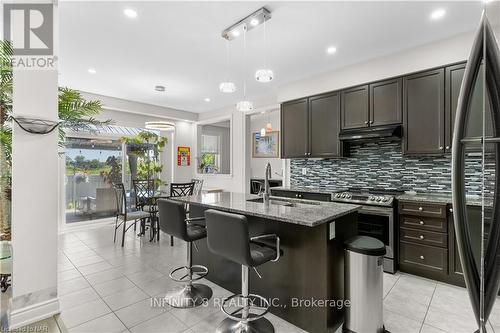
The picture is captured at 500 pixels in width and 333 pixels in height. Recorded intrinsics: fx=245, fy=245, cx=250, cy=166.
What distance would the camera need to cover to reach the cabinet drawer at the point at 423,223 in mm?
2906

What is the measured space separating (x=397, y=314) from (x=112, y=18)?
4215 millimetres

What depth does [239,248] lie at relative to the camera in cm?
173

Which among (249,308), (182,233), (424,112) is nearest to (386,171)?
(424,112)

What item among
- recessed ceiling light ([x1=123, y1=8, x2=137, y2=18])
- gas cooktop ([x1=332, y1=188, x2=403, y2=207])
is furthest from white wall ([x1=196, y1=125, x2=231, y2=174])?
recessed ceiling light ([x1=123, y1=8, x2=137, y2=18])

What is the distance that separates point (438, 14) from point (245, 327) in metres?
3.67

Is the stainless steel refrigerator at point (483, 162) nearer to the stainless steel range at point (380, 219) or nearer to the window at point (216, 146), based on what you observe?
the stainless steel range at point (380, 219)

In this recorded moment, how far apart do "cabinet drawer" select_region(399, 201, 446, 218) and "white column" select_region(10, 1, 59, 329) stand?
3.88 metres

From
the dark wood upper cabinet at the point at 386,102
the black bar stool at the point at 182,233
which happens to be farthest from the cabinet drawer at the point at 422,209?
the black bar stool at the point at 182,233

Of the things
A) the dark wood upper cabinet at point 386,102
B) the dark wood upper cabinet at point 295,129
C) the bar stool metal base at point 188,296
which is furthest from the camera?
the dark wood upper cabinet at point 295,129

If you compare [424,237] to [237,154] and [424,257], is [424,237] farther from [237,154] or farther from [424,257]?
[237,154]

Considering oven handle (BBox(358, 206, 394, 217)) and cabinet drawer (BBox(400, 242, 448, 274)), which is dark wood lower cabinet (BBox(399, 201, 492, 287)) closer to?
cabinet drawer (BBox(400, 242, 448, 274))

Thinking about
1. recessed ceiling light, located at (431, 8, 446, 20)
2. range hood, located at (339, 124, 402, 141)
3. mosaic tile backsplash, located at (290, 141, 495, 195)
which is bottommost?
mosaic tile backsplash, located at (290, 141, 495, 195)

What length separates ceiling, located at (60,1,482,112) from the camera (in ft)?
8.43

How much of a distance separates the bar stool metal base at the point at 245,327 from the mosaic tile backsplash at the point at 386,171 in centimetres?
287
